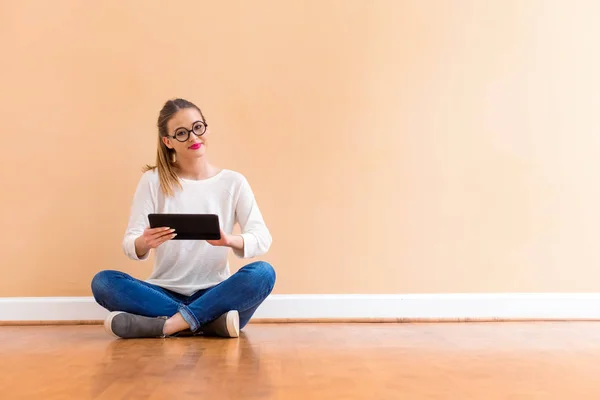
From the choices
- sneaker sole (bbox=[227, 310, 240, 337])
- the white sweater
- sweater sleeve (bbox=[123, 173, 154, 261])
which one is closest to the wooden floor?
sneaker sole (bbox=[227, 310, 240, 337])

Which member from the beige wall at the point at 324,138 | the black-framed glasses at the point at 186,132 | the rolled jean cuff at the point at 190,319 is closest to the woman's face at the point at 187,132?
the black-framed glasses at the point at 186,132

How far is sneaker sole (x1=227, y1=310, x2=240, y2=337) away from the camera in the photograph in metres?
2.36

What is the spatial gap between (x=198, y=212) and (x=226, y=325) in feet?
1.55

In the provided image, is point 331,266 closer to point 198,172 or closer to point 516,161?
point 198,172

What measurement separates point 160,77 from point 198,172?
1.79ft

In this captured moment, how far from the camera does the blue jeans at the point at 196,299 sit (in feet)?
7.84

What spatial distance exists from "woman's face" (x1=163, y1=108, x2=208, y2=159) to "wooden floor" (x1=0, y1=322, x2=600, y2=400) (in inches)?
26.3

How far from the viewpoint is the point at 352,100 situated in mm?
3031

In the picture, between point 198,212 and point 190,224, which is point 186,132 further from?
point 190,224

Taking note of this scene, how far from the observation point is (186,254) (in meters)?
2.63

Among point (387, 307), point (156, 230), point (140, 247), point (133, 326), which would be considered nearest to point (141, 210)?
point (140, 247)

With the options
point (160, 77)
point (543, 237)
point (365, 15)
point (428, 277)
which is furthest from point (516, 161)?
point (160, 77)

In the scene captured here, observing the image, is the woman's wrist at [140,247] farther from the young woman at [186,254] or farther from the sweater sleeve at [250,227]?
the sweater sleeve at [250,227]

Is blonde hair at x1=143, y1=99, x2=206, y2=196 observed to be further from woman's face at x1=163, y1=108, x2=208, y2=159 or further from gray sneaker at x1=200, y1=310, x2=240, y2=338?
gray sneaker at x1=200, y1=310, x2=240, y2=338
